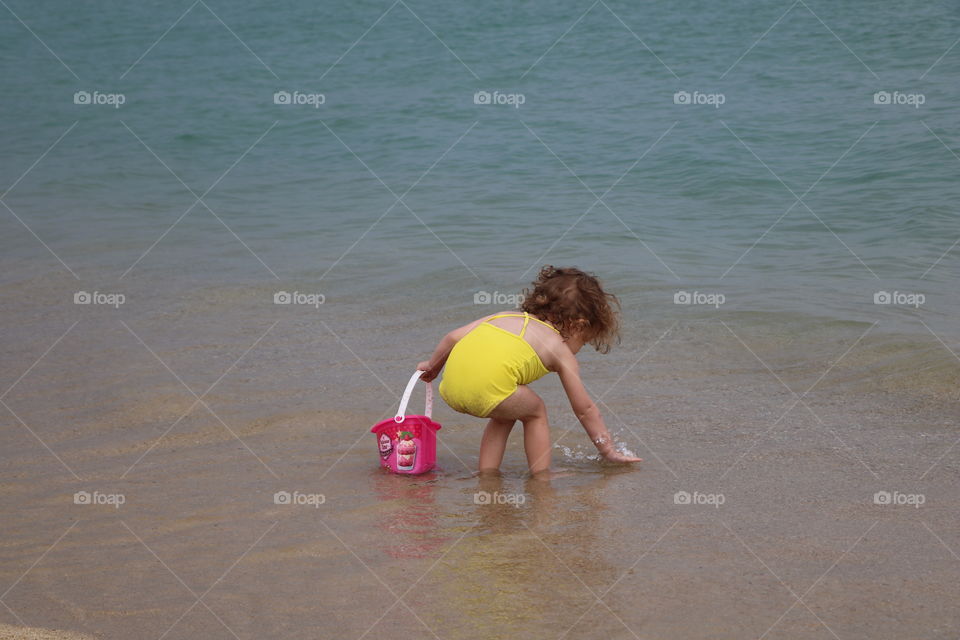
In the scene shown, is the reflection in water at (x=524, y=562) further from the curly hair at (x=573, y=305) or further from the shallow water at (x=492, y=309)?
the curly hair at (x=573, y=305)

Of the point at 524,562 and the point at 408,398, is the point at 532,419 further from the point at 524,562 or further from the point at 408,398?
the point at 524,562

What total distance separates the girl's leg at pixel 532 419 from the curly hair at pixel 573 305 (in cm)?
37

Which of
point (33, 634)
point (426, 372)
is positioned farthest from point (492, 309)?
point (33, 634)

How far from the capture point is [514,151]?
12820 millimetres

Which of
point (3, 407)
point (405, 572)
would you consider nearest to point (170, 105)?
point (3, 407)

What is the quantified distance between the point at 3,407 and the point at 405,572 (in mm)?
2928

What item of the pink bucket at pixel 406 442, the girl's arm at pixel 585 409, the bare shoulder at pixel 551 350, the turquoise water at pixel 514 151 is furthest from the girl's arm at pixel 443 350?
the turquoise water at pixel 514 151

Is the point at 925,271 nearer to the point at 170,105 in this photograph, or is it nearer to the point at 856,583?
the point at 856,583

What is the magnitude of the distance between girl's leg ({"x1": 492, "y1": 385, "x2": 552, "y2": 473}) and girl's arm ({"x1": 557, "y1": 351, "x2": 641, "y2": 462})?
0.14m

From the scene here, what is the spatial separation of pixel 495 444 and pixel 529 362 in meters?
0.40

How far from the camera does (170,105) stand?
54.0ft

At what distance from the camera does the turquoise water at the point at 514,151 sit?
871 cm

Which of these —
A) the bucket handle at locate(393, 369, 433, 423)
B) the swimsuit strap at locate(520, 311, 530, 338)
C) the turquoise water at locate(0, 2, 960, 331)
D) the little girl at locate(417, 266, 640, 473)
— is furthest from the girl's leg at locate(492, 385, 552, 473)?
the turquoise water at locate(0, 2, 960, 331)

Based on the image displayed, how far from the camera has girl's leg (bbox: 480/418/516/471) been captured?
4.54 meters
